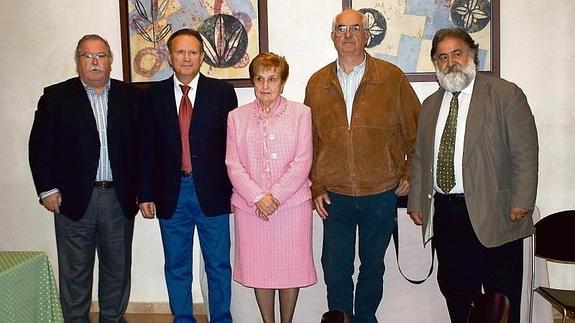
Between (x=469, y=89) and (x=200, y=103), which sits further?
(x=200, y=103)

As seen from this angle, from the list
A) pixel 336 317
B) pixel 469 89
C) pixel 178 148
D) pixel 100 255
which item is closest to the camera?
pixel 336 317

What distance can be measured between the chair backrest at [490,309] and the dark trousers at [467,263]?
1084 millimetres

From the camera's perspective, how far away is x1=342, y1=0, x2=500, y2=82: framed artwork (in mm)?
3447

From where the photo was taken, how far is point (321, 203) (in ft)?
9.93

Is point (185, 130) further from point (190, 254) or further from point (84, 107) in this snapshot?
point (190, 254)

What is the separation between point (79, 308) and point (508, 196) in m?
2.26

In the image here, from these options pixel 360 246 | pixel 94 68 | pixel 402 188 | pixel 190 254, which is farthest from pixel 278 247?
pixel 94 68

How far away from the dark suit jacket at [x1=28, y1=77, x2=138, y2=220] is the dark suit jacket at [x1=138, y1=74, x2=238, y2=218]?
0.29 feet

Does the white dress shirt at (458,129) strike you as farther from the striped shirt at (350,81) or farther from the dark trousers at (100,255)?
the dark trousers at (100,255)

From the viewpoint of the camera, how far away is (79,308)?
3184mm

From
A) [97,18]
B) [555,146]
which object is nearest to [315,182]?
[555,146]

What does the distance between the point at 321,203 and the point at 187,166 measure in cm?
72

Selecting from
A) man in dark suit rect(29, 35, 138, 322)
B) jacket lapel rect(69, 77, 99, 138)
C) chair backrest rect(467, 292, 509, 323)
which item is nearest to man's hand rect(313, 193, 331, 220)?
man in dark suit rect(29, 35, 138, 322)

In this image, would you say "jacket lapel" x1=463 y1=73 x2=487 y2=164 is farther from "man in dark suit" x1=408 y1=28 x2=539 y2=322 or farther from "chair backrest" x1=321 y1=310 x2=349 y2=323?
"chair backrest" x1=321 y1=310 x2=349 y2=323
